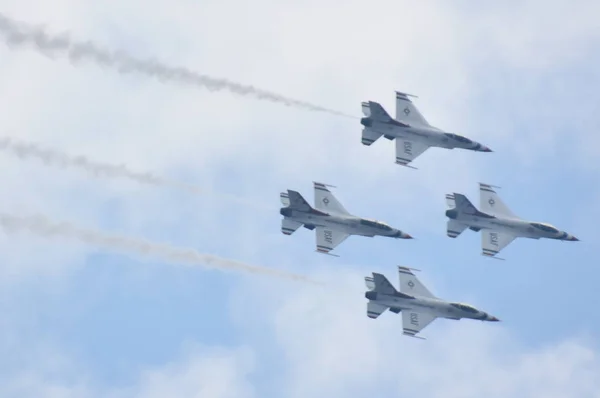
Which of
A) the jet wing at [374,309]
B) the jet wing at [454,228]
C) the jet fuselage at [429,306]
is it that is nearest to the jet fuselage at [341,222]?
the jet wing at [454,228]

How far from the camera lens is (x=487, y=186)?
10106cm

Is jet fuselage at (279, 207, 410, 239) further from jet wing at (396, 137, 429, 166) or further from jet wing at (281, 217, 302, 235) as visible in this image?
jet wing at (396, 137, 429, 166)

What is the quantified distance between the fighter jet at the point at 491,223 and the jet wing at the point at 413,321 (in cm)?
551

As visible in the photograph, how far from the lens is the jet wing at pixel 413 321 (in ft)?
315

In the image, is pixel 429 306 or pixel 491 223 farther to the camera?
pixel 491 223

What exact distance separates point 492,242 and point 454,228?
3.09 meters

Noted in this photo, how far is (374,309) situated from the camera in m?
94.9

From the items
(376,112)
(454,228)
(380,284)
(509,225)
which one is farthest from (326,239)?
Answer: (509,225)

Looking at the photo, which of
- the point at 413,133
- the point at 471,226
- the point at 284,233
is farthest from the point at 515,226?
the point at 284,233

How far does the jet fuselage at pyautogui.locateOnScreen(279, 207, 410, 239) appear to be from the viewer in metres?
95.1

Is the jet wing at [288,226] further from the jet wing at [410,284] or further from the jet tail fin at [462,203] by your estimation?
the jet tail fin at [462,203]

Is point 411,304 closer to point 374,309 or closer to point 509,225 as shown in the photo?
point 374,309

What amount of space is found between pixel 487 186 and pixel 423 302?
973 cm

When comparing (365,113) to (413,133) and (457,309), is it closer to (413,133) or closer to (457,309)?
(413,133)
